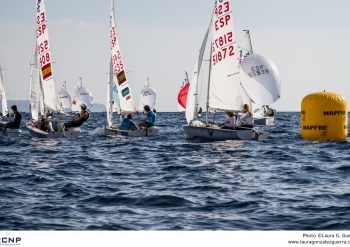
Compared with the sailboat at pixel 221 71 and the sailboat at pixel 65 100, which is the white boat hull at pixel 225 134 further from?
the sailboat at pixel 65 100

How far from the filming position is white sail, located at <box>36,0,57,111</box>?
102 feet

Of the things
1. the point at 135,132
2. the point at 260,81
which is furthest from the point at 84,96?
the point at 135,132

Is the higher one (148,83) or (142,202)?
(148,83)

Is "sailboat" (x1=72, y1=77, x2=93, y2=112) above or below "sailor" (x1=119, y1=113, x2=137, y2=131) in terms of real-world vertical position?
above

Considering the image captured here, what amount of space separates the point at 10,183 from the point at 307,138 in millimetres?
12985

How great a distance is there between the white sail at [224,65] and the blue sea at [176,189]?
19.3ft

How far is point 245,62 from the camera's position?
1145 inches

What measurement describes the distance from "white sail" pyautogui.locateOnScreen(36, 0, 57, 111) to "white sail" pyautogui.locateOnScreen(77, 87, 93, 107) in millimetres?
53973

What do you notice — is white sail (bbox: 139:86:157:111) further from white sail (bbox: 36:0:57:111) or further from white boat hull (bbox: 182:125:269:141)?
white boat hull (bbox: 182:125:269:141)

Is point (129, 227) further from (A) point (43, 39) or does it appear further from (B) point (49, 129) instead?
(A) point (43, 39)
